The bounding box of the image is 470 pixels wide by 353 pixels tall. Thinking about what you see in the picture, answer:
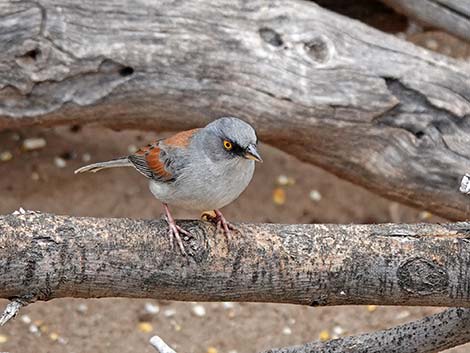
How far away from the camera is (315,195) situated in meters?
6.74

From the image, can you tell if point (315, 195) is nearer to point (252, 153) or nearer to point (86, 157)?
point (86, 157)

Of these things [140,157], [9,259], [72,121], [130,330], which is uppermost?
[9,259]

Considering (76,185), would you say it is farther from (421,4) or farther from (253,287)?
(253,287)

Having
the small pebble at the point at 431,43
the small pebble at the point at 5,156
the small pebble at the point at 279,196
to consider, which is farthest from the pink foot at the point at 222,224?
the small pebble at the point at 431,43

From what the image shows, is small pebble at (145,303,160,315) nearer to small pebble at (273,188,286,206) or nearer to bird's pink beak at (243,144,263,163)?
small pebble at (273,188,286,206)

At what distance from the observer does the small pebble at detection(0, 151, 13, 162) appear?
6552mm

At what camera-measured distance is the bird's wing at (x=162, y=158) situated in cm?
397

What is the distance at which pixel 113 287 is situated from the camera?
329 centimetres

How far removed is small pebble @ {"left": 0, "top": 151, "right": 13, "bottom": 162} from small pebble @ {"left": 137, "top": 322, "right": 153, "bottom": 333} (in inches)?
68.6

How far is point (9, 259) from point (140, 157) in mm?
1273

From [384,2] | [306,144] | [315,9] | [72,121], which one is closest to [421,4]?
[384,2]

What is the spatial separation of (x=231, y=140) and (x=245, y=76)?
1.50 m

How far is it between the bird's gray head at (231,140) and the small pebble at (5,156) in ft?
10.1

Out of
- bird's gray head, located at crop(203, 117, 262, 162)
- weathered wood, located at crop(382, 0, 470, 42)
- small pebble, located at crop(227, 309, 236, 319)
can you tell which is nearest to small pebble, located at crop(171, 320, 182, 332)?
small pebble, located at crop(227, 309, 236, 319)
